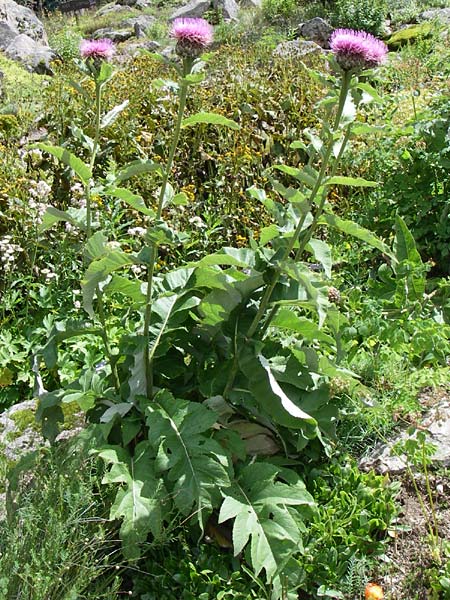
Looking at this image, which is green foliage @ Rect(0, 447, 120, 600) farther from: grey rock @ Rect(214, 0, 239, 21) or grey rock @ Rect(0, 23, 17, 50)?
grey rock @ Rect(214, 0, 239, 21)

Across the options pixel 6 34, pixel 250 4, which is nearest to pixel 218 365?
pixel 6 34

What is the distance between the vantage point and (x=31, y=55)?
36.0 feet

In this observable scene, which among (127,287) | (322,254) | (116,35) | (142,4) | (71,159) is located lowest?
(142,4)

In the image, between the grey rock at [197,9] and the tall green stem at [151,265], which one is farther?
the grey rock at [197,9]

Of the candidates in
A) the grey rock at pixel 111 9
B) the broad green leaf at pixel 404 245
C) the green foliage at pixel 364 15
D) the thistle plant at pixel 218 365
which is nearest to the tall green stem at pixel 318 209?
the thistle plant at pixel 218 365

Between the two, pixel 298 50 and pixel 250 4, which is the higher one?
pixel 298 50

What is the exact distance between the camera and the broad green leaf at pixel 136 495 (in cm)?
221

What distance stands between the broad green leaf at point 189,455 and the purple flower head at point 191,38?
1167mm

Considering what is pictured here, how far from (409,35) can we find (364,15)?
1884 millimetres

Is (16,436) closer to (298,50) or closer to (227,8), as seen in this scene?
(298,50)

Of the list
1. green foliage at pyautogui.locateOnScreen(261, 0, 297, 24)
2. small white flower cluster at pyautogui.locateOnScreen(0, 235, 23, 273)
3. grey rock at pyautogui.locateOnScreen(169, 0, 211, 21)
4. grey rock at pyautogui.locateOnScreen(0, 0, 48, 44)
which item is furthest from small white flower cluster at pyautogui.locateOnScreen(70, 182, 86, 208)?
grey rock at pyautogui.locateOnScreen(169, 0, 211, 21)

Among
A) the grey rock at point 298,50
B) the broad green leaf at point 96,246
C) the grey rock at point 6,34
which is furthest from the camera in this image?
the grey rock at point 6,34

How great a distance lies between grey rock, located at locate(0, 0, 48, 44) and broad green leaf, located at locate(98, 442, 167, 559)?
13847 mm

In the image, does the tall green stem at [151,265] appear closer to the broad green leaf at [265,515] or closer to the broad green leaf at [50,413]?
the broad green leaf at [50,413]
